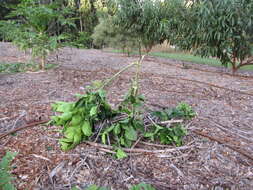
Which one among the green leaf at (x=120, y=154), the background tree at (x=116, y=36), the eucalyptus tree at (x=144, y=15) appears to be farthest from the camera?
the background tree at (x=116, y=36)

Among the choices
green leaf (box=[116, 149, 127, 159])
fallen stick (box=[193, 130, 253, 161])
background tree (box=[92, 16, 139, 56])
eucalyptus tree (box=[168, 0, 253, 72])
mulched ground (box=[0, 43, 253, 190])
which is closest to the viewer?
mulched ground (box=[0, 43, 253, 190])

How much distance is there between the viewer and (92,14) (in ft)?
38.2

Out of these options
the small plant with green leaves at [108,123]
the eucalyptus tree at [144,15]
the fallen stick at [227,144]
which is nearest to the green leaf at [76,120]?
the small plant with green leaves at [108,123]

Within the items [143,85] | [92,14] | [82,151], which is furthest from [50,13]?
[92,14]

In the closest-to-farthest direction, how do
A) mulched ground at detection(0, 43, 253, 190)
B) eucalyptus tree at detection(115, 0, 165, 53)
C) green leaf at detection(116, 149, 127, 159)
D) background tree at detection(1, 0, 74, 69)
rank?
mulched ground at detection(0, 43, 253, 190), green leaf at detection(116, 149, 127, 159), background tree at detection(1, 0, 74, 69), eucalyptus tree at detection(115, 0, 165, 53)

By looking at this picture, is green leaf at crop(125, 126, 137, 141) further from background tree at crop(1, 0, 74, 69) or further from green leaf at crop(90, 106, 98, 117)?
background tree at crop(1, 0, 74, 69)

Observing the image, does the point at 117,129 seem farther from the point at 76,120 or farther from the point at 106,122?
the point at 76,120

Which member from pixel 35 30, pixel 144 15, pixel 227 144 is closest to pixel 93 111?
pixel 227 144

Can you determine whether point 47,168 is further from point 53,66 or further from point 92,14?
point 92,14

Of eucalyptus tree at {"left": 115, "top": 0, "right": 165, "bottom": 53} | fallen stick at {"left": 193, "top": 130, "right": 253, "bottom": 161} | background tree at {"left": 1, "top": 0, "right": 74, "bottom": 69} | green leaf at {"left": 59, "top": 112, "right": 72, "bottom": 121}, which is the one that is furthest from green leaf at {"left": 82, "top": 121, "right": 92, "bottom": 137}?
eucalyptus tree at {"left": 115, "top": 0, "right": 165, "bottom": 53}

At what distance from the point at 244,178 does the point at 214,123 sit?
691 mm

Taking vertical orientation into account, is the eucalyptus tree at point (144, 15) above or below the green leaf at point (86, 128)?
above

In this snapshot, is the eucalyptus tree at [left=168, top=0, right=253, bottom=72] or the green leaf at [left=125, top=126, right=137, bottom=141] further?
the eucalyptus tree at [left=168, top=0, right=253, bottom=72]

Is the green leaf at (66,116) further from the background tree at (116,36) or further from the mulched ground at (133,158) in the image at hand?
the background tree at (116,36)
